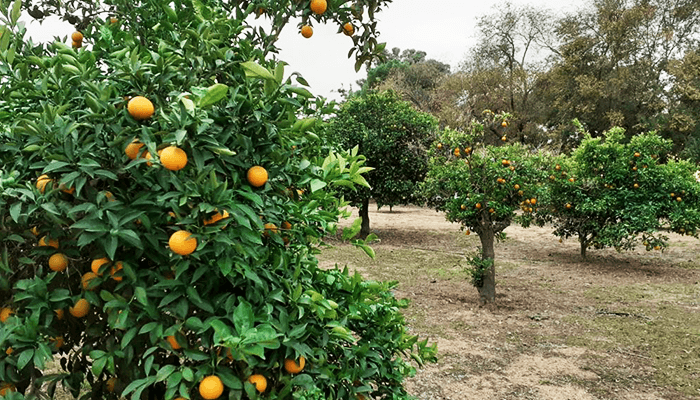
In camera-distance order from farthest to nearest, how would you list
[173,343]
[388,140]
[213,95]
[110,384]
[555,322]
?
[388,140] < [555,322] < [110,384] < [173,343] < [213,95]

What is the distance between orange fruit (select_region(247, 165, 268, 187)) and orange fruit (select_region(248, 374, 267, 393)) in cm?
56

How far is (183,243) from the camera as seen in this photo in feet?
4.08

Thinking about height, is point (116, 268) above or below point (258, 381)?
above

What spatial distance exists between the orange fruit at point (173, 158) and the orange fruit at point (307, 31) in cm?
112

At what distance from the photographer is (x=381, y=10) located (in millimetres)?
2330

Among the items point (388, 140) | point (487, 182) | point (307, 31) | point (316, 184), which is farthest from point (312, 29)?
point (388, 140)

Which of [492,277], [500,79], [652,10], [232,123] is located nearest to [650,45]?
[652,10]

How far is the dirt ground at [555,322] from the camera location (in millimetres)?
4070

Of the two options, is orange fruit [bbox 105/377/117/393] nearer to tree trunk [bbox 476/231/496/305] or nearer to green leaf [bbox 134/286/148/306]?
green leaf [bbox 134/286/148/306]

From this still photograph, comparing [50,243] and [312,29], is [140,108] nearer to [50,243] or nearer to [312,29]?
[50,243]

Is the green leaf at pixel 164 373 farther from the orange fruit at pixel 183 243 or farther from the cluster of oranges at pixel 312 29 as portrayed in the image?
the cluster of oranges at pixel 312 29

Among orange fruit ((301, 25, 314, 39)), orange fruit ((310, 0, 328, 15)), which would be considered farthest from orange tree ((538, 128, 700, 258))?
orange fruit ((310, 0, 328, 15))

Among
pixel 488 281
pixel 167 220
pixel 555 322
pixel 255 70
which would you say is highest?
pixel 255 70

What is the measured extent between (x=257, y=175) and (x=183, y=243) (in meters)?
0.27
